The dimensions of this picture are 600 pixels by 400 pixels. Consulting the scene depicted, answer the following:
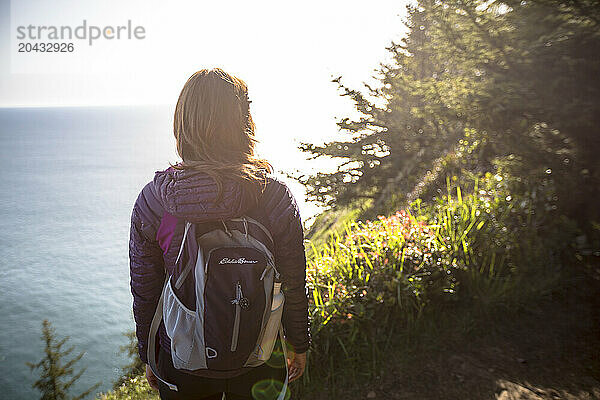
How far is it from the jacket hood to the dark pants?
1.99 feet

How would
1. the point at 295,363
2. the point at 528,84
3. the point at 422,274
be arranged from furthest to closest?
the point at 528,84, the point at 422,274, the point at 295,363

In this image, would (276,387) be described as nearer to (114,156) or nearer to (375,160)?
(375,160)

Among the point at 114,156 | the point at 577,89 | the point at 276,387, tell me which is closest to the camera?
the point at 276,387

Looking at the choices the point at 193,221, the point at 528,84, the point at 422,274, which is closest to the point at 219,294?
the point at 193,221

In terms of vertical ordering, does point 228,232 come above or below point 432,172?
below

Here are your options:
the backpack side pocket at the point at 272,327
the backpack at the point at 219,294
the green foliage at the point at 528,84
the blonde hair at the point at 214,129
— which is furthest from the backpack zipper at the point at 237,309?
the green foliage at the point at 528,84

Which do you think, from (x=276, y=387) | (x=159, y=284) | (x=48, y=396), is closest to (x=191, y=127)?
(x=159, y=284)

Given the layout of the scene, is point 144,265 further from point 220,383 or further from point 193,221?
point 220,383

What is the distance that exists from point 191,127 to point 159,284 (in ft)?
2.18

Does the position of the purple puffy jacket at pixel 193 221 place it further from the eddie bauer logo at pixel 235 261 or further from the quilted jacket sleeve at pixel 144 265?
the eddie bauer logo at pixel 235 261

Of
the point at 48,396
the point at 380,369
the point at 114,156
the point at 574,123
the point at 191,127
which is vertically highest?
the point at 114,156

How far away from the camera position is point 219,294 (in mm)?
1508

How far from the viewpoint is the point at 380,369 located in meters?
3.24

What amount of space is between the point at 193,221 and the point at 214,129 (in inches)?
13.1
